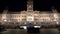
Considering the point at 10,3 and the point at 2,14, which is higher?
the point at 10,3

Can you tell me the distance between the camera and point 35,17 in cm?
1230

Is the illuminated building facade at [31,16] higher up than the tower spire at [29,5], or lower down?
lower down

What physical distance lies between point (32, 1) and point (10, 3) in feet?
5.99

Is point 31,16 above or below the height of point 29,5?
below

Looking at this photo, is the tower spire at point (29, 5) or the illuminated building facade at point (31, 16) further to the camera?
the illuminated building facade at point (31, 16)

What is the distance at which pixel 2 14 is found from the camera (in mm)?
11750

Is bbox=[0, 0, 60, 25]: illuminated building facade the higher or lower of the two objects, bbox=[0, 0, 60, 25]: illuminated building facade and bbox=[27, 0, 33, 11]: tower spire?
the lower

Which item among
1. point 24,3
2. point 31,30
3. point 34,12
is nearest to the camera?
point 31,30

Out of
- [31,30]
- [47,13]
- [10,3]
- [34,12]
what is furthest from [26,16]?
[31,30]

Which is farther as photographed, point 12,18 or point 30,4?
point 12,18

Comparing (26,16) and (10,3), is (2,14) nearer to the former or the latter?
(26,16)

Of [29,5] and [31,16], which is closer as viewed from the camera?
[29,5]

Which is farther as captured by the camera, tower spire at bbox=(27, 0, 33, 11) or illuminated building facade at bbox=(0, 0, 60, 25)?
illuminated building facade at bbox=(0, 0, 60, 25)

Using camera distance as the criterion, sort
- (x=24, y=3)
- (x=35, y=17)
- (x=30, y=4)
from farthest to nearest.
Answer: (x=35, y=17)
(x=30, y=4)
(x=24, y=3)
